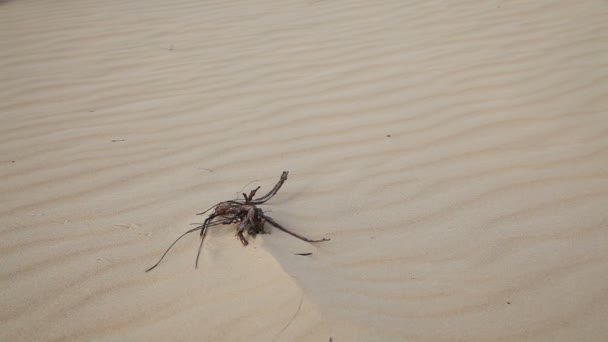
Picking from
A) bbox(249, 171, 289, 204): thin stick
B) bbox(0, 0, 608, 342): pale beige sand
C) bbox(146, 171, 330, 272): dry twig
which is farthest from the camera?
bbox(249, 171, 289, 204): thin stick

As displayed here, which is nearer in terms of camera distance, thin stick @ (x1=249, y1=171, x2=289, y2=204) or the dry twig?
the dry twig

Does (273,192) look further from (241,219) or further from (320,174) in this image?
(320,174)

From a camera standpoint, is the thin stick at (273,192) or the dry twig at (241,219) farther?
the thin stick at (273,192)

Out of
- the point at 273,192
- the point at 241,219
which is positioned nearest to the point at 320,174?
the point at 273,192

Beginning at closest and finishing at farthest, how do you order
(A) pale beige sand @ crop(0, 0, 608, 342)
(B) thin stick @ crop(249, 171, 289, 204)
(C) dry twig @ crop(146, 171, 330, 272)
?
(A) pale beige sand @ crop(0, 0, 608, 342)
(C) dry twig @ crop(146, 171, 330, 272)
(B) thin stick @ crop(249, 171, 289, 204)

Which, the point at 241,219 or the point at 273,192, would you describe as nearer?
the point at 241,219

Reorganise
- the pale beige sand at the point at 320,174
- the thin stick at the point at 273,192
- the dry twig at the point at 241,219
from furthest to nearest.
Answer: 1. the thin stick at the point at 273,192
2. the dry twig at the point at 241,219
3. the pale beige sand at the point at 320,174

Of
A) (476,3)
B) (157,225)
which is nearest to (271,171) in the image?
(157,225)

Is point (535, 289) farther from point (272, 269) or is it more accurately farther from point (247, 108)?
point (247, 108)
